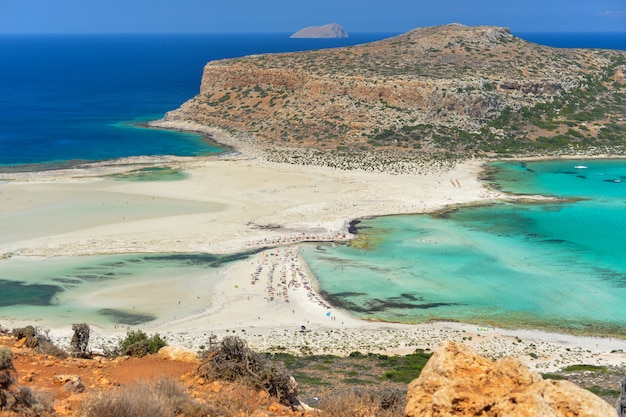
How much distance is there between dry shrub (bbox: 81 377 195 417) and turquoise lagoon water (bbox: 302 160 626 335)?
75.6 ft

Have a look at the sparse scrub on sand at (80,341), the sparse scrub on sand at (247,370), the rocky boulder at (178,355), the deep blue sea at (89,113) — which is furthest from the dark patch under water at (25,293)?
the deep blue sea at (89,113)

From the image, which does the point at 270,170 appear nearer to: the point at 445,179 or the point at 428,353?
the point at 445,179

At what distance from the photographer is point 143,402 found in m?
10.6

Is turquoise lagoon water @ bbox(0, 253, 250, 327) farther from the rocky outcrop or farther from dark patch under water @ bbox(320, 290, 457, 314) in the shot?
the rocky outcrop

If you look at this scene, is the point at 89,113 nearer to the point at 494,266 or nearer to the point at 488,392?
the point at 494,266

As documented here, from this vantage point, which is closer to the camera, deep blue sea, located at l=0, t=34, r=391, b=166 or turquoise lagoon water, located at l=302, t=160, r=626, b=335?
turquoise lagoon water, located at l=302, t=160, r=626, b=335

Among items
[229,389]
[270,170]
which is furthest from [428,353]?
[270,170]

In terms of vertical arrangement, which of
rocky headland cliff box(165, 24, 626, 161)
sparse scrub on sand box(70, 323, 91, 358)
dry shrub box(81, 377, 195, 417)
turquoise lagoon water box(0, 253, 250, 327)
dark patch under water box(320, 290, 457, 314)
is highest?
rocky headland cliff box(165, 24, 626, 161)

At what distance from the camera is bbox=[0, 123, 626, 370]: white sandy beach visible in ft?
102

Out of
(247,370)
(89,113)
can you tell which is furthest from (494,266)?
(89,113)

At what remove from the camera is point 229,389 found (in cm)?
1314

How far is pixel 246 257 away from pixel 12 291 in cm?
1391

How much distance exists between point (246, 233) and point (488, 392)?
3846cm

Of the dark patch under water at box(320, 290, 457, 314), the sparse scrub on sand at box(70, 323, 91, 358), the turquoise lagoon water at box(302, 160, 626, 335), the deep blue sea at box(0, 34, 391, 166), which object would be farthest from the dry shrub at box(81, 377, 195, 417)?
the deep blue sea at box(0, 34, 391, 166)
